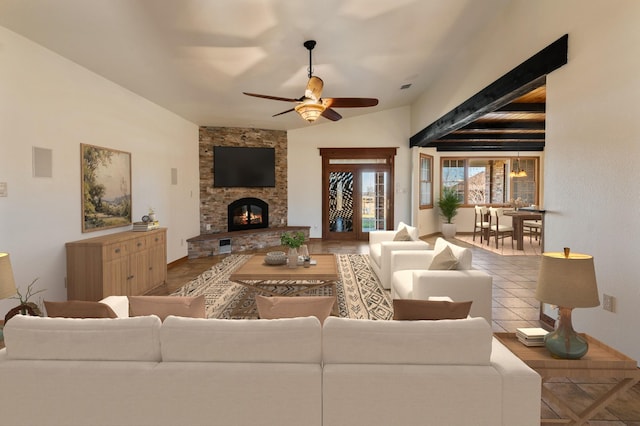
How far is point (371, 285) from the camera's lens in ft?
17.0

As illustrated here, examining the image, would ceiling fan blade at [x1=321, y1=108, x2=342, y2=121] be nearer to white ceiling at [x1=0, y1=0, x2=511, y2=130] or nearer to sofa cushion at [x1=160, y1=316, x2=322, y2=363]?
white ceiling at [x1=0, y1=0, x2=511, y2=130]

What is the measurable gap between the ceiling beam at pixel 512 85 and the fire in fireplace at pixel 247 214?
492cm

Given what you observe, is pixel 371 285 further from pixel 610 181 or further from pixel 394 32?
pixel 394 32

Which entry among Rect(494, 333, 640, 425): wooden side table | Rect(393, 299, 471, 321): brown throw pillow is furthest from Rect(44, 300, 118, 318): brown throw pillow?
Rect(494, 333, 640, 425): wooden side table

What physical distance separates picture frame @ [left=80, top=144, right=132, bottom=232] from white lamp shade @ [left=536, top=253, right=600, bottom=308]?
193 inches

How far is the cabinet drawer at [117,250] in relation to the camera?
4094 millimetres

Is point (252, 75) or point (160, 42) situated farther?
point (252, 75)

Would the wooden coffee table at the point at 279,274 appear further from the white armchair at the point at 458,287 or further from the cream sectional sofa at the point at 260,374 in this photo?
the cream sectional sofa at the point at 260,374

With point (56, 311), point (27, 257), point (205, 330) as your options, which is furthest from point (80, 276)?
point (205, 330)

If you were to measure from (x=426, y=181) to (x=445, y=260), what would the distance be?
7.49m

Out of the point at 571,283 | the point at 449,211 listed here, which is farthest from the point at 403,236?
the point at 449,211

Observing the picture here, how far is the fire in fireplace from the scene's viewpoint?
880 cm

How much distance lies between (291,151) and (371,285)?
18.2 ft

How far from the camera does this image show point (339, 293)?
4.84 m
